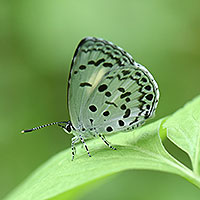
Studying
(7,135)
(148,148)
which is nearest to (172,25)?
(7,135)

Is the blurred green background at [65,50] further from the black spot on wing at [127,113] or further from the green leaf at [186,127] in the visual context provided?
the green leaf at [186,127]

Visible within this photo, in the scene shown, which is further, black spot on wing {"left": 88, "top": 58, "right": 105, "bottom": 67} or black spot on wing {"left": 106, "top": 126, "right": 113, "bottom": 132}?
black spot on wing {"left": 106, "top": 126, "right": 113, "bottom": 132}

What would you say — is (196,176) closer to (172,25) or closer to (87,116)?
(87,116)

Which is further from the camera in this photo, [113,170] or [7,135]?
[7,135]

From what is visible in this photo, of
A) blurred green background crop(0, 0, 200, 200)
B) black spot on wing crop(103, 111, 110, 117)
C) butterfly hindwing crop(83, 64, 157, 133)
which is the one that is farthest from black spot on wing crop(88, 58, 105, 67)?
blurred green background crop(0, 0, 200, 200)

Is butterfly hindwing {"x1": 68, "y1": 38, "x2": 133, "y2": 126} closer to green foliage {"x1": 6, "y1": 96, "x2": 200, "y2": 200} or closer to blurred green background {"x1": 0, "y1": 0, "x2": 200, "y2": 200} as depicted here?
green foliage {"x1": 6, "y1": 96, "x2": 200, "y2": 200}

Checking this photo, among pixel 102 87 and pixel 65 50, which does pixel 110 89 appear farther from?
pixel 65 50

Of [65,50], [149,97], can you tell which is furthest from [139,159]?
[65,50]
